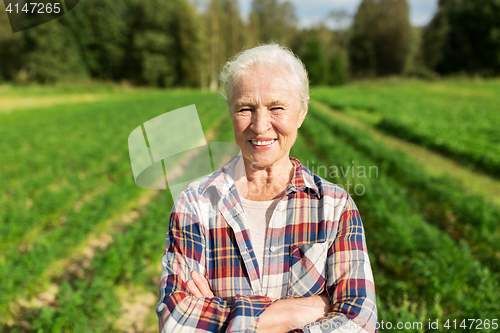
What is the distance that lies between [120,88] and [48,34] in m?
13.1

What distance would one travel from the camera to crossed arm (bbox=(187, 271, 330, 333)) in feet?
2.97

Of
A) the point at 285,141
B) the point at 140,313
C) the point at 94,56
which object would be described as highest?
the point at 94,56

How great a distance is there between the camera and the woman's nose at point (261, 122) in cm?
80

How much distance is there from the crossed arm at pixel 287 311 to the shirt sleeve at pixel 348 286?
0.02 metres

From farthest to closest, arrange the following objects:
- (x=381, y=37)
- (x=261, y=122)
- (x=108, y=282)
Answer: (x=381, y=37) → (x=108, y=282) → (x=261, y=122)

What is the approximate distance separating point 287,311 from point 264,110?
58cm

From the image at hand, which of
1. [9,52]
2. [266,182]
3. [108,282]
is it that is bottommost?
[108,282]

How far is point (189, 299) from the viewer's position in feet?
3.10

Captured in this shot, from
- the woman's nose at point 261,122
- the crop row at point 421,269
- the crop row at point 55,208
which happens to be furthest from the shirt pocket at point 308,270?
the crop row at point 421,269

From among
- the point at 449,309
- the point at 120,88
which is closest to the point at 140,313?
the point at 449,309

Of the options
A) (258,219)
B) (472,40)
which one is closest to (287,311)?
(258,219)

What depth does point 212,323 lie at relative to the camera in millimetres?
911

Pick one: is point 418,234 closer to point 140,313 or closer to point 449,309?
point 449,309

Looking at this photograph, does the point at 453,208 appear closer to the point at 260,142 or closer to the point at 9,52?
the point at 260,142
